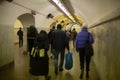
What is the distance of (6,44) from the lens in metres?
11.0

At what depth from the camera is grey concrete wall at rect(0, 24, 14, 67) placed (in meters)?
10.3

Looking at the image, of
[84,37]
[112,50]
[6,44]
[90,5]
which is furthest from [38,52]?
[6,44]

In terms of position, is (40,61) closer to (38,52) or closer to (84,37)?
(38,52)

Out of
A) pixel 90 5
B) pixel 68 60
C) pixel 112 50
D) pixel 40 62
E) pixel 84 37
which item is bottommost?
pixel 68 60

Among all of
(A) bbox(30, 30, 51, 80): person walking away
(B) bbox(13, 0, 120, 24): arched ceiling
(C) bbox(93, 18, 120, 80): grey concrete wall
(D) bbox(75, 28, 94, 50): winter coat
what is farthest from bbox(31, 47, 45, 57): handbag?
(B) bbox(13, 0, 120, 24): arched ceiling

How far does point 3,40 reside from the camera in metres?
10.5

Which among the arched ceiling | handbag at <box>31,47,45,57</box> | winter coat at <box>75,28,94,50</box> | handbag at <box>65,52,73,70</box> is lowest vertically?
handbag at <box>65,52,73,70</box>

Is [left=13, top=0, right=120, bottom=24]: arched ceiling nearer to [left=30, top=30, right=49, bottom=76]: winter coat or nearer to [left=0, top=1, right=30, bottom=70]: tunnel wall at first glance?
[left=0, top=1, right=30, bottom=70]: tunnel wall

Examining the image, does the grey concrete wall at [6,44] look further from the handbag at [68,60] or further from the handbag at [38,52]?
the handbag at [38,52]

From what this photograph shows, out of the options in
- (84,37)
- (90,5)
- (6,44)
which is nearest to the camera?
(84,37)

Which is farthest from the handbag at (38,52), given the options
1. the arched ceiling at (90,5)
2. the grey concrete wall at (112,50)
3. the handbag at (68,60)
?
the handbag at (68,60)

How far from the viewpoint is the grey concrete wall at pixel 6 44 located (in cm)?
1027

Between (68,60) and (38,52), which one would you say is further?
(68,60)

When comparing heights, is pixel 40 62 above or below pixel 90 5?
below
